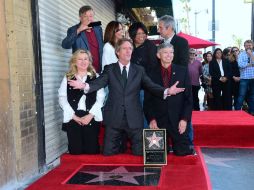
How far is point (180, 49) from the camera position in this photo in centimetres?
551

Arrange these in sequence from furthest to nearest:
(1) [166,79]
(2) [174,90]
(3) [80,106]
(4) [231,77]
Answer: (4) [231,77] → (1) [166,79] → (3) [80,106] → (2) [174,90]

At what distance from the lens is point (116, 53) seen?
5.25 meters

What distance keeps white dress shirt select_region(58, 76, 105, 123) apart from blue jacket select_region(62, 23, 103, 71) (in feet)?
1.87

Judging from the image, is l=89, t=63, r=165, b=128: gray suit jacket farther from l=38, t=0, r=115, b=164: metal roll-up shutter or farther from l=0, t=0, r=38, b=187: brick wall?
l=0, t=0, r=38, b=187: brick wall

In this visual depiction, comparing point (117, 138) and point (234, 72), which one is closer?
point (117, 138)

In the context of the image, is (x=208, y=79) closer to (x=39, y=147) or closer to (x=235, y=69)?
(x=235, y=69)

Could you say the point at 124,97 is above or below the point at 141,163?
above

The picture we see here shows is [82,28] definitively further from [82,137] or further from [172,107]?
[172,107]

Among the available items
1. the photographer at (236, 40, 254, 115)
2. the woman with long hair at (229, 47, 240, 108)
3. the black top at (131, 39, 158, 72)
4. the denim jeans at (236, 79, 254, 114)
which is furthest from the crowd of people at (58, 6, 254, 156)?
the woman with long hair at (229, 47, 240, 108)

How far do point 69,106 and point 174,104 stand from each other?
1363 mm

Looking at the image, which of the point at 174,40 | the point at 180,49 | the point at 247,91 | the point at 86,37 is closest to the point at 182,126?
the point at 180,49

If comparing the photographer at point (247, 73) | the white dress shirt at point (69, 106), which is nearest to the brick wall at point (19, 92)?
the white dress shirt at point (69, 106)

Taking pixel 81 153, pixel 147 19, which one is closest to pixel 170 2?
pixel 147 19

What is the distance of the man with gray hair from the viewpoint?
215 inches
